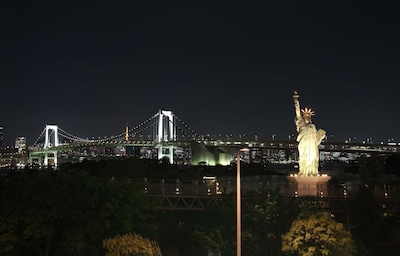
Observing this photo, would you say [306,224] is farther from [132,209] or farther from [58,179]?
[58,179]

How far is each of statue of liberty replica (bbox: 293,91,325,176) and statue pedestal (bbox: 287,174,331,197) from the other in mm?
338

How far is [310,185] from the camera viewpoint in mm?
28984

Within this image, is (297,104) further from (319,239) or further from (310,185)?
(319,239)

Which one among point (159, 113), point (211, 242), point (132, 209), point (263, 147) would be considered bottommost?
point (211, 242)

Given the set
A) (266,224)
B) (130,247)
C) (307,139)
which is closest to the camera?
(130,247)

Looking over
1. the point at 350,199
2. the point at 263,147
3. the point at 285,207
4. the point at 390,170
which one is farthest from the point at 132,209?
the point at 390,170

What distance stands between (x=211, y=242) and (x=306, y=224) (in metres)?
4.84

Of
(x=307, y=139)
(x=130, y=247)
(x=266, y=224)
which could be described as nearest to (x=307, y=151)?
(x=307, y=139)

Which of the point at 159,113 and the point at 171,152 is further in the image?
the point at 159,113

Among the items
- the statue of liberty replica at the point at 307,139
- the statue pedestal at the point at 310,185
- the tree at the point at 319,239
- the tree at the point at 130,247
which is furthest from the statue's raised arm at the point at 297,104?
the tree at the point at 130,247

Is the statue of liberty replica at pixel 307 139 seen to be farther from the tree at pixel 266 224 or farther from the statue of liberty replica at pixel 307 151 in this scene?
the tree at pixel 266 224

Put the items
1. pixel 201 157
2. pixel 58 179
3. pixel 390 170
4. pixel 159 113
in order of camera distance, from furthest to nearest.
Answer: pixel 159 113 < pixel 390 170 < pixel 201 157 < pixel 58 179

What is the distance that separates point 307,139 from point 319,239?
7.75 metres

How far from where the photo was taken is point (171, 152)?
111000 mm
